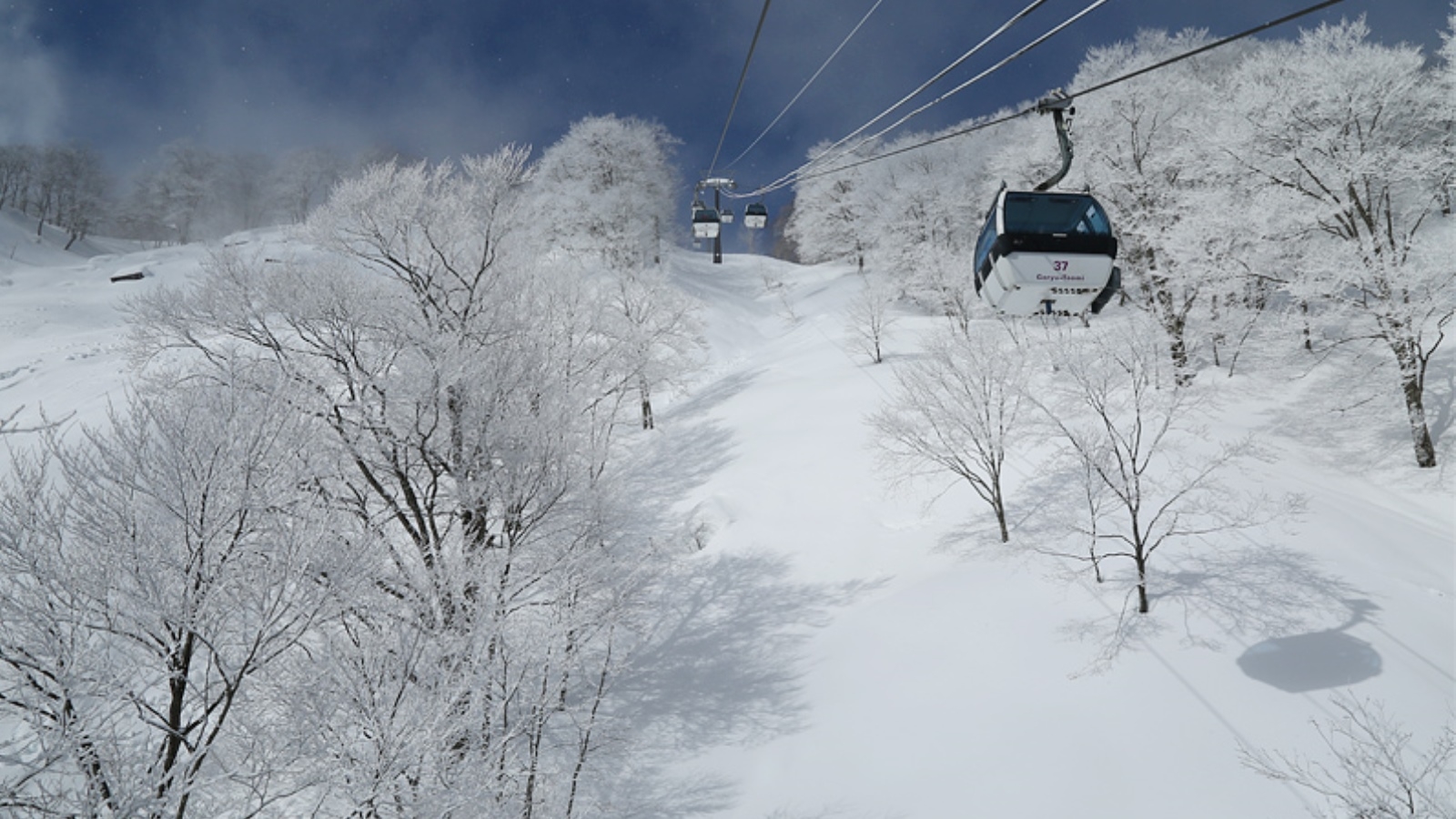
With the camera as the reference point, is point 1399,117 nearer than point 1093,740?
No

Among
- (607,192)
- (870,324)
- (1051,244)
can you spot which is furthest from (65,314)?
(1051,244)

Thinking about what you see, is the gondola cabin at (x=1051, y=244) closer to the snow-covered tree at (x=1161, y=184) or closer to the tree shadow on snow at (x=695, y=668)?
the tree shadow on snow at (x=695, y=668)

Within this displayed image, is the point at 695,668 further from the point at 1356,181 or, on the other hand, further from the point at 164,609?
the point at 1356,181

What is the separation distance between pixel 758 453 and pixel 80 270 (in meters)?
42.4

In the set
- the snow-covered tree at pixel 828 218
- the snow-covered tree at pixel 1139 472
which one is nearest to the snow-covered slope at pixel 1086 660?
the snow-covered tree at pixel 1139 472

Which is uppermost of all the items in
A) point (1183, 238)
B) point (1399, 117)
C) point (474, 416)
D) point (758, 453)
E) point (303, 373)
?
point (1399, 117)

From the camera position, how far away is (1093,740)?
7453 mm

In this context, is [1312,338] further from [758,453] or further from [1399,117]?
[758,453]

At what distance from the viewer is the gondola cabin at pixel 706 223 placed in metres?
12.9

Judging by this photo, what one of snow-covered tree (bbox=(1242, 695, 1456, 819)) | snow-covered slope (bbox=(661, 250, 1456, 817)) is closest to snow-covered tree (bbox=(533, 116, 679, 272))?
snow-covered slope (bbox=(661, 250, 1456, 817))

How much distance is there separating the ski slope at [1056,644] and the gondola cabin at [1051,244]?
565 centimetres

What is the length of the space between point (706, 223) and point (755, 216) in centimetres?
259

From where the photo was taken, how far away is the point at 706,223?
1312 centimetres

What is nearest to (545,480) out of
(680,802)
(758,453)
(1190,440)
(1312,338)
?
(680,802)
